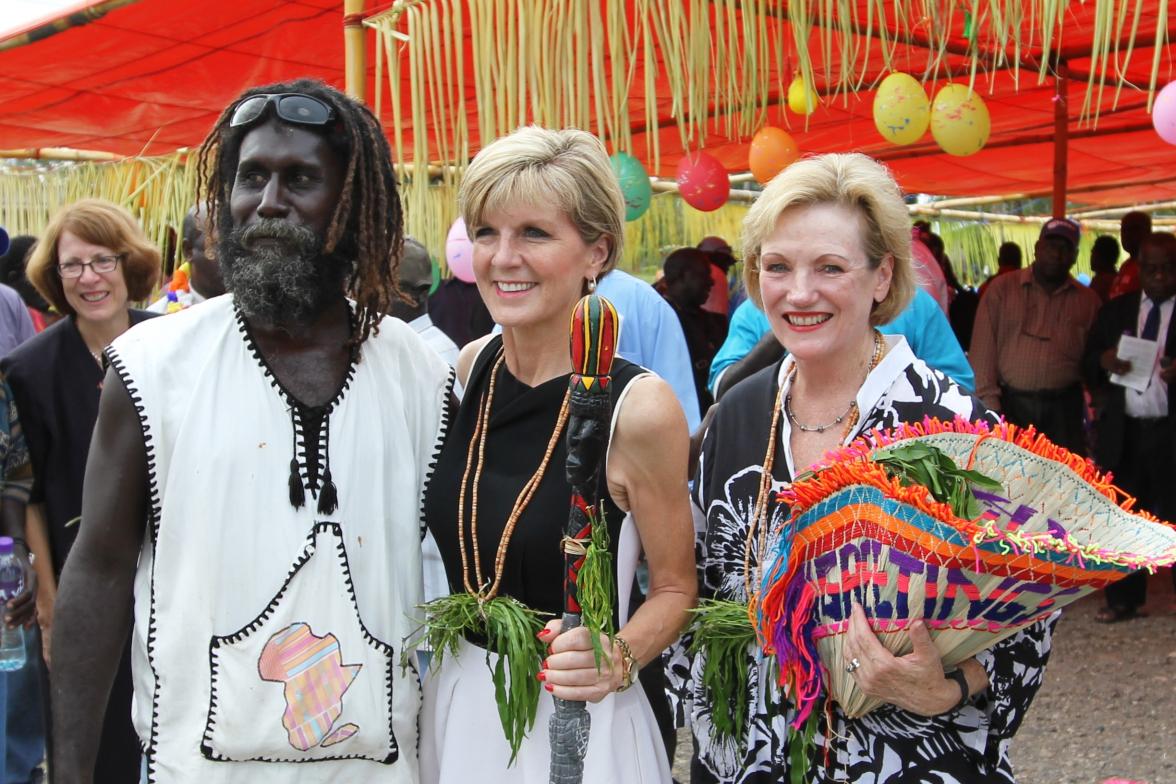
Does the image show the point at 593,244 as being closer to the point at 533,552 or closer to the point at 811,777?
the point at 533,552

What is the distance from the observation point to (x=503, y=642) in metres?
2.09

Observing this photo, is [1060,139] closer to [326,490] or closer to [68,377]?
[68,377]

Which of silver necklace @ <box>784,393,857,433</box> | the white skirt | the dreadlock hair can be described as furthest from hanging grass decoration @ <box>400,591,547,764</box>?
silver necklace @ <box>784,393,857,433</box>

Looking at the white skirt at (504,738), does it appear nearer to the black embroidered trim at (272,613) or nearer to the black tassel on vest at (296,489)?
the black embroidered trim at (272,613)

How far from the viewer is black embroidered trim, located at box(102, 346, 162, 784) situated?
1.99m

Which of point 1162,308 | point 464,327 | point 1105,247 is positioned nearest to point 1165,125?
point 1162,308

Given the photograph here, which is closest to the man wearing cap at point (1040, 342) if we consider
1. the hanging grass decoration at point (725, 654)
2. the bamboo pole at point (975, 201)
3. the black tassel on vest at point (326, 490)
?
the hanging grass decoration at point (725, 654)

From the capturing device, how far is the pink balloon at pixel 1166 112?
4594mm

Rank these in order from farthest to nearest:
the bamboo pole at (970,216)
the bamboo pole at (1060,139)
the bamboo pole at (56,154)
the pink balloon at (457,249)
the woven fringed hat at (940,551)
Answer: the bamboo pole at (970,216) < the bamboo pole at (56,154) < the bamboo pole at (1060,139) < the pink balloon at (457,249) < the woven fringed hat at (940,551)

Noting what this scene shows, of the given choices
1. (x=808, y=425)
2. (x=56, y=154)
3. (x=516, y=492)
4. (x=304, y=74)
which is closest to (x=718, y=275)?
(x=304, y=74)

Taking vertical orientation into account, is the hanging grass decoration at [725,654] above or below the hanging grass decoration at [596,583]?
below

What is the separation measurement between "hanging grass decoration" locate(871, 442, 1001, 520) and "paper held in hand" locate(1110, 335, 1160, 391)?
528 cm

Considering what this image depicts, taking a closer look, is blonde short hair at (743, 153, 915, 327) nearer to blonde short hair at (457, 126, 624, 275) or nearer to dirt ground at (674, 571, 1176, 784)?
blonde short hair at (457, 126, 624, 275)

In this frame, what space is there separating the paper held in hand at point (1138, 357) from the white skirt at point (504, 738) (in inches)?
209
